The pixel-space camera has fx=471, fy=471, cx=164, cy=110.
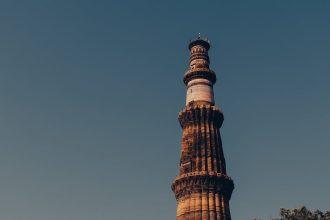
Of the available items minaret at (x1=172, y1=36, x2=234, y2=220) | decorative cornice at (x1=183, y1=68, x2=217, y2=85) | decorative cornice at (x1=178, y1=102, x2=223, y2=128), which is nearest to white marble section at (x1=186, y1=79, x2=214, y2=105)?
minaret at (x1=172, y1=36, x2=234, y2=220)

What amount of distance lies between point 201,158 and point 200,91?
772cm

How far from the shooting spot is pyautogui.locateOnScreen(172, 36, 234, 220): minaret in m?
40.4

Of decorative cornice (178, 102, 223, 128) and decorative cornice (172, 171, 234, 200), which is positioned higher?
decorative cornice (178, 102, 223, 128)

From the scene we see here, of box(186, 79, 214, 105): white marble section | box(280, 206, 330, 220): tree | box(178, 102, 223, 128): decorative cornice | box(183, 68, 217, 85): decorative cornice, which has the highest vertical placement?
box(183, 68, 217, 85): decorative cornice

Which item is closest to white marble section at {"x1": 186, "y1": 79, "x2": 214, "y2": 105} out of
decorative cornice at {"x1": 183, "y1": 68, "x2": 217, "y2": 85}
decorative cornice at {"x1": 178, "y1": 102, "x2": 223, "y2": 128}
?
decorative cornice at {"x1": 183, "y1": 68, "x2": 217, "y2": 85}

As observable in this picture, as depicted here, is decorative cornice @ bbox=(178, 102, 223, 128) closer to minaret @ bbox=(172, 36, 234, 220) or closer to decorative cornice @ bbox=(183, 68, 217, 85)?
minaret @ bbox=(172, 36, 234, 220)

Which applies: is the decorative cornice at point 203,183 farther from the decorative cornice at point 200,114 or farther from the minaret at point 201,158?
the decorative cornice at point 200,114

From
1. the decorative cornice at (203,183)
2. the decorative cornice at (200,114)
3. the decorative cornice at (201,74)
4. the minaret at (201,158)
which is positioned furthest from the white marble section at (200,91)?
the decorative cornice at (203,183)

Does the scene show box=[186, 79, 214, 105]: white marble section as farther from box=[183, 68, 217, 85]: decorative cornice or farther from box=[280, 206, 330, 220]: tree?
box=[280, 206, 330, 220]: tree

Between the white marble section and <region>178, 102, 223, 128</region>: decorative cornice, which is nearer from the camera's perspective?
<region>178, 102, 223, 128</region>: decorative cornice

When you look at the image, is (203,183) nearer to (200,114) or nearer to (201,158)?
(201,158)

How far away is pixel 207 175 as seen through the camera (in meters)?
41.0

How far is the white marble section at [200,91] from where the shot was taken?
46.6 meters

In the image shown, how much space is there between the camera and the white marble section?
153 feet
